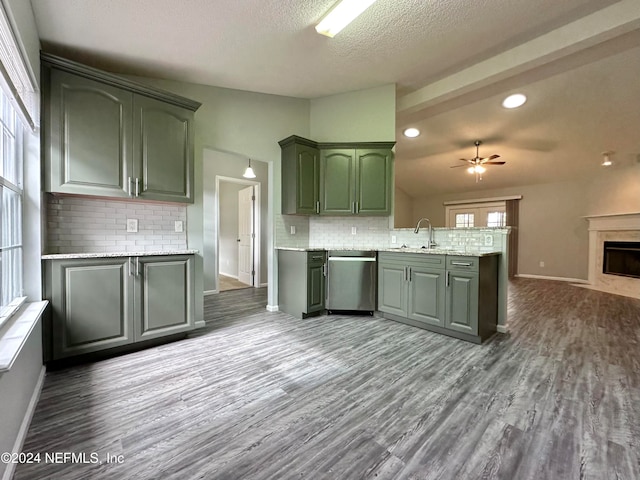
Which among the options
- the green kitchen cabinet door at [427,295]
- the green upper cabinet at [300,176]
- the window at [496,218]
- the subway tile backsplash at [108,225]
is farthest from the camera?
the window at [496,218]

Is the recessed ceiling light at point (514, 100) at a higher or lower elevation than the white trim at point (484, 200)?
higher

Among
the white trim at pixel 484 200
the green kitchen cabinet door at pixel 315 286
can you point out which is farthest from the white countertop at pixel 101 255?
the white trim at pixel 484 200

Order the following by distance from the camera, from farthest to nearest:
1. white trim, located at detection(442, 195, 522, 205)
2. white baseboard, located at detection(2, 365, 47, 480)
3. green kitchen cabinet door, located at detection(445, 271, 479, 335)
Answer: white trim, located at detection(442, 195, 522, 205) → green kitchen cabinet door, located at detection(445, 271, 479, 335) → white baseboard, located at detection(2, 365, 47, 480)

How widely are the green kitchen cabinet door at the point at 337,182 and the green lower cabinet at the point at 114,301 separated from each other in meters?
1.89

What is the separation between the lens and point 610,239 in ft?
18.0

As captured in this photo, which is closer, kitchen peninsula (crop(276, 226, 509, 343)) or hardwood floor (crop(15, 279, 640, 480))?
hardwood floor (crop(15, 279, 640, 480))

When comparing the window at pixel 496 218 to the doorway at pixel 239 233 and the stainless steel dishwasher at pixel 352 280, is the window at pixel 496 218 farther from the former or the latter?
the doorway at pixel 239 233

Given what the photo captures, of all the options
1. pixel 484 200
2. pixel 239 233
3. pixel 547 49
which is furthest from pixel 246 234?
pixel 484 200

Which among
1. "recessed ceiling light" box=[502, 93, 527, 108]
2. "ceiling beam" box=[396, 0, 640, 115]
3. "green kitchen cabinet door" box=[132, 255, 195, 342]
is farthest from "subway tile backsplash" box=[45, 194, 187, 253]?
"recessed ceiling light" box=[502, 93, 527, 108]

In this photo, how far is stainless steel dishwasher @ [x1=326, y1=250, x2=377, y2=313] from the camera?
11.1ft

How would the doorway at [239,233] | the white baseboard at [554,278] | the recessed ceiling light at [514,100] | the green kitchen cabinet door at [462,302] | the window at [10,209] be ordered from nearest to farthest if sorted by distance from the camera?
the window at [10,209] → the green kitchen cabinet door at [462,302] → the recessed ceiling light at [514,100] → the doorway at [239,233] → the white baseboard at [554,278]

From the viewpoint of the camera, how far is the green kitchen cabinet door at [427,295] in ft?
9.22

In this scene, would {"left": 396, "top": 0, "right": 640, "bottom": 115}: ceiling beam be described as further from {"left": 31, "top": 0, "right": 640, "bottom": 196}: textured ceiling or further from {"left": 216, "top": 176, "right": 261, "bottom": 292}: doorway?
{"left": 216, "top": 176, "right": 261, "bottom": 292}: doorway

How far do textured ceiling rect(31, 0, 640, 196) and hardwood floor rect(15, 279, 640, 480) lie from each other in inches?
108
